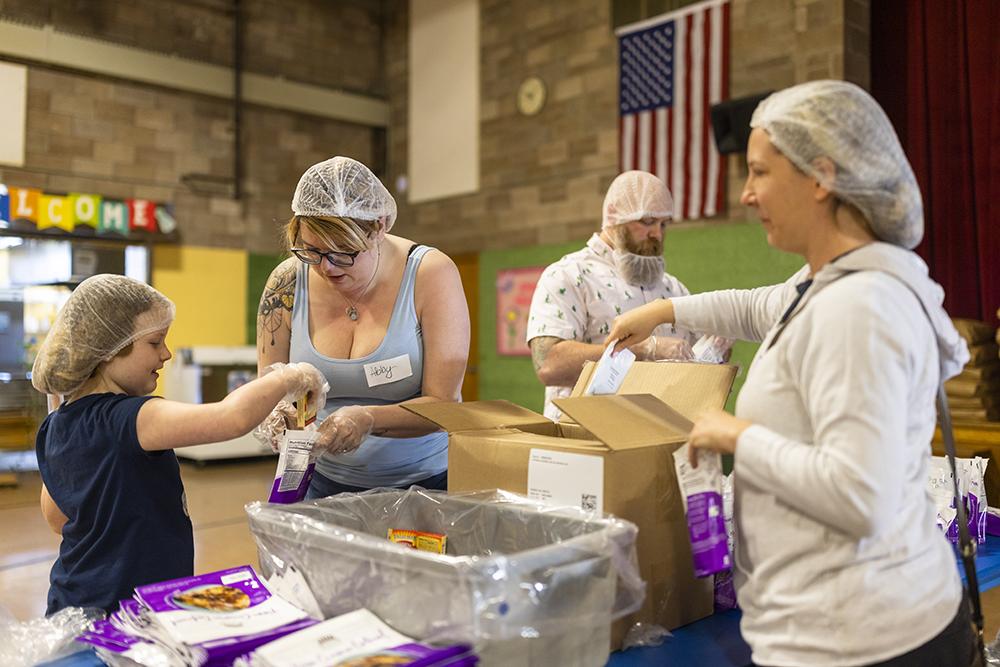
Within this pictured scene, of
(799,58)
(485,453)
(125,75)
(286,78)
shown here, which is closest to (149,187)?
(125,75)

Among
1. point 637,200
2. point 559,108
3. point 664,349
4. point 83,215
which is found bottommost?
point 664,349

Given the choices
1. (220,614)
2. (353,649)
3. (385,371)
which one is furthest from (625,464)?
(385,371)

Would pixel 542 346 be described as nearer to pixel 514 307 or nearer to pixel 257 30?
pixel 514 307

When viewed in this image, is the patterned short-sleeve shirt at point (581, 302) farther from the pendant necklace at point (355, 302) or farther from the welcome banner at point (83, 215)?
the welcome banner at point (83, 215)

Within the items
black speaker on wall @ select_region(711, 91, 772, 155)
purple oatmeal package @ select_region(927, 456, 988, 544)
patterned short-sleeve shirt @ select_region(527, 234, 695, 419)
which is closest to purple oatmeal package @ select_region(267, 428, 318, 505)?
patterned short-sleeve shirt @ select_region(527, 234, 695, 419)

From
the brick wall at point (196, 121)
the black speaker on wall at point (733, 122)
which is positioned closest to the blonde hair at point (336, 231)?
the black speaker on wall at point (733, 122)

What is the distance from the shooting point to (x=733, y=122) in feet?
18.2

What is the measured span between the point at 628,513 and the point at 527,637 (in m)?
0.26

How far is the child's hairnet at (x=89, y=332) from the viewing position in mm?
1509

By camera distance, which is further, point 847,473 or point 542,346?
point 542,346

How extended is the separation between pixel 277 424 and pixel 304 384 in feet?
0.76

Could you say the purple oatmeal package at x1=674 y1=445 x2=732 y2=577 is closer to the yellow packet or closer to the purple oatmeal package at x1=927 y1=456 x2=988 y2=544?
the yellow packet

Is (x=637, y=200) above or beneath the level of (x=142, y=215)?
beneath

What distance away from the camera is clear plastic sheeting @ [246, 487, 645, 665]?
93cm
